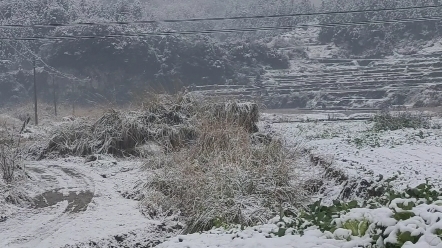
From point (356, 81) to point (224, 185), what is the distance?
2708 centimetres

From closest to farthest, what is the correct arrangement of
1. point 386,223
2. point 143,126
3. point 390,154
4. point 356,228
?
point 386,223 < point 356,228 < point 390,154 < point 143,126

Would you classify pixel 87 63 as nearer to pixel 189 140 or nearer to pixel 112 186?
pixel 189 140

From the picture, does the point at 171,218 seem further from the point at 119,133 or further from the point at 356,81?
the point at 356,81

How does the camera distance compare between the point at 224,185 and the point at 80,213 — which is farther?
the point at 80,213

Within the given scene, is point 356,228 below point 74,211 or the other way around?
the other way around

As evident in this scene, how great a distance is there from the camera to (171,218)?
727 centimetres

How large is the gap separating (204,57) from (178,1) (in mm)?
16990

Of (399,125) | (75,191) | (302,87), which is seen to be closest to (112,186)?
(75,191)

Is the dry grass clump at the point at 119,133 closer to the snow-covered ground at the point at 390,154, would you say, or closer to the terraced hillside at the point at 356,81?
the snow-covered ground at the point at 390,154

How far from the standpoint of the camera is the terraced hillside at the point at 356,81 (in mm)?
29941

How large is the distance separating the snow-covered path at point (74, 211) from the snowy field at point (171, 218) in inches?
0.5

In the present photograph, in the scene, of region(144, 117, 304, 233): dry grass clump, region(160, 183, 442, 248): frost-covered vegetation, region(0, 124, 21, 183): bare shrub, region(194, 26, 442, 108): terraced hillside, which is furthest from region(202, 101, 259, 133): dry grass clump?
region(194, 26, 442, 108): terraced hillside

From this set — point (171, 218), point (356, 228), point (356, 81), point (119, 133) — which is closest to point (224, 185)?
point (171, 218)

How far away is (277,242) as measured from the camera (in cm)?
391
